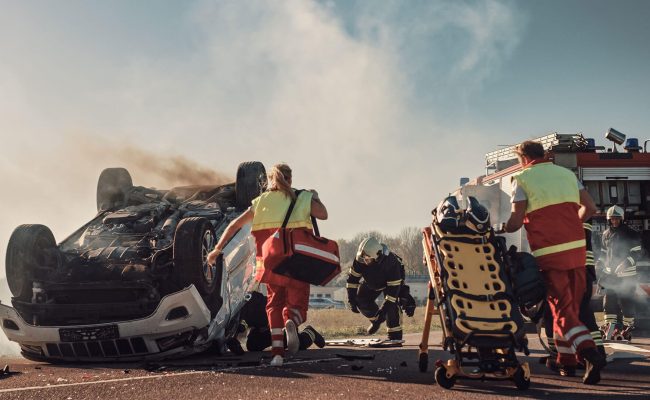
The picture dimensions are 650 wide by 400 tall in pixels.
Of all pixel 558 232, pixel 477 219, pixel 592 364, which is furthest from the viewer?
pixel 558 232

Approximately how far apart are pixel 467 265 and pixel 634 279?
4941 millimetres

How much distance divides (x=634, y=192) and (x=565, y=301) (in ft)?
20.1

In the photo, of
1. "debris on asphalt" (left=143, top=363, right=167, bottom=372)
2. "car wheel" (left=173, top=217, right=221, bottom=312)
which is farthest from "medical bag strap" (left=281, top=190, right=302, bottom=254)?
"debris on asphalt" (left=143, top=363, right=167, bottom=372)

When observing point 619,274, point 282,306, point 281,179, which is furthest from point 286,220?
point 619,274

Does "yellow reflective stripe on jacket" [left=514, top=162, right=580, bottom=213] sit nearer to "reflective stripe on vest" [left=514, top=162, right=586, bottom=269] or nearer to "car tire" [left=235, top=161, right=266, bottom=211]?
"reflective stripe on vest" [left=514, top=162, right=586, bottom=269]

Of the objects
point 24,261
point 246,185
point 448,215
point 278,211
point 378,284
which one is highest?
point 246,185

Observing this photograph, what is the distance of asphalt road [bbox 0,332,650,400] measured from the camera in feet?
13.4

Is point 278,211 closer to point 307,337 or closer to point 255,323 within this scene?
point 307,337

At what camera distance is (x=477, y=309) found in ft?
14.5

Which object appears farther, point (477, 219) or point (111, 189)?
point (111, 189)

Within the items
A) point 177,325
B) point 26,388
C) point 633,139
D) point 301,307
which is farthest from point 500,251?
point 633,139

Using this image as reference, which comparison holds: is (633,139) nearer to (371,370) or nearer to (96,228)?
(371,370)

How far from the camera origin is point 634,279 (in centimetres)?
851

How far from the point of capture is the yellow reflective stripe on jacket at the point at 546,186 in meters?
4.96
